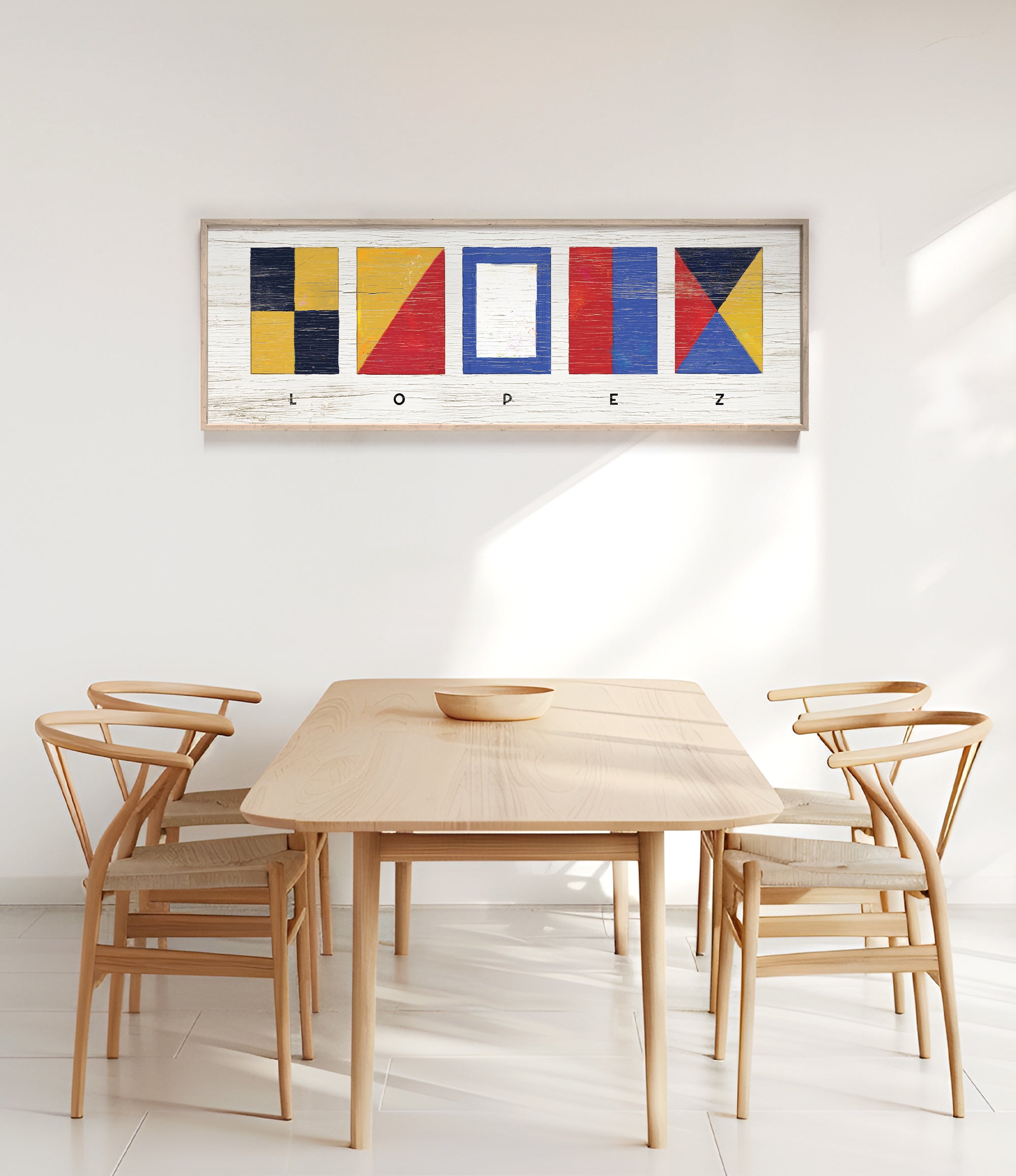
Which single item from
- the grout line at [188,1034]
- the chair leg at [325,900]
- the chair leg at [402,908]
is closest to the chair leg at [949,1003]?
the chair leg at [402,908]

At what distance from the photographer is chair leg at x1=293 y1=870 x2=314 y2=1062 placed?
226cm

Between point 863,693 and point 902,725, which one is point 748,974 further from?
point 863,693

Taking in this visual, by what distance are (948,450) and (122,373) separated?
8.28ft

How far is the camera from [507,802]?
1.77m

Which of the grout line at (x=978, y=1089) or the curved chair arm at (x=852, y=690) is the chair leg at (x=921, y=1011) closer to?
the grout line at (x=978, y=1089)

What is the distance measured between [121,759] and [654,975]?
1.14 m

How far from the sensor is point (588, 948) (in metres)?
2.93

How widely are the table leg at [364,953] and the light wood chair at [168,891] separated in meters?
0.21

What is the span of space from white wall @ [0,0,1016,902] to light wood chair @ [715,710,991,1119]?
1013mm

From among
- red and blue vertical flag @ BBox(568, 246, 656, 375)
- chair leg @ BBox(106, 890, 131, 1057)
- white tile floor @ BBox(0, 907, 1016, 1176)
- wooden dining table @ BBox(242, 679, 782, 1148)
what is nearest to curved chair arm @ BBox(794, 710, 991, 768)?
wooden dining table @ BBox(242, 679, 782, 1148)

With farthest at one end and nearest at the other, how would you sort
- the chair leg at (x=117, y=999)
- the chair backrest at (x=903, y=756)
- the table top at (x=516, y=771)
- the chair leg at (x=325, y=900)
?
the chair leg at (x=325, y=900) < the chair leg at (x=117, y=999) < the chair backrest at (x=903, y=756) < the table top at (x=516, y=771)

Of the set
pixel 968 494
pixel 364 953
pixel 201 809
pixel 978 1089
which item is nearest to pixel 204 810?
pixel 201 809

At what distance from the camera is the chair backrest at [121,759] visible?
6.70ft

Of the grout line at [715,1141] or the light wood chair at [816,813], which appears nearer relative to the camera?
the grout line at [715,1141]
